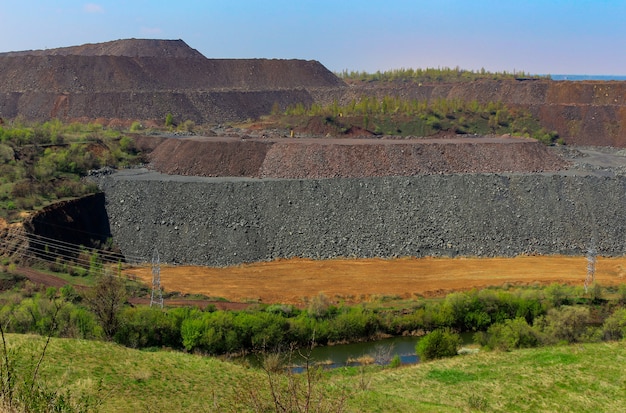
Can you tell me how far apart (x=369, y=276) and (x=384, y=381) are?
21062 millimetres

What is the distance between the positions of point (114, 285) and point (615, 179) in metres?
46.2

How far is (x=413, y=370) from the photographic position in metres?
27.8

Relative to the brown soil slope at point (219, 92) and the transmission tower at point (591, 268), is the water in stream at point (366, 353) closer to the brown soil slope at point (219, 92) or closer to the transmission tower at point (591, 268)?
the transmission tower at point (591, 268)

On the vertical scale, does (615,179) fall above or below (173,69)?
below

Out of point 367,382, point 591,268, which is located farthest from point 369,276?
point 367,382

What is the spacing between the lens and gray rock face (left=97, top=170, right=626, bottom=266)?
5166 centimetres

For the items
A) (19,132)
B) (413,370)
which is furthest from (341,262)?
(19,132)

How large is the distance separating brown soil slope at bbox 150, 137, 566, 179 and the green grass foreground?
34.3 meters

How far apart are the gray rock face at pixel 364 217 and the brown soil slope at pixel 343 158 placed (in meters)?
3.38

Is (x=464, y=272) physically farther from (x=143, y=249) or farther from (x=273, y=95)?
(x=273, y=95)

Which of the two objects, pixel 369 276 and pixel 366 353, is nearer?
pixel 366 353

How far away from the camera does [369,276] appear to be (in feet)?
154

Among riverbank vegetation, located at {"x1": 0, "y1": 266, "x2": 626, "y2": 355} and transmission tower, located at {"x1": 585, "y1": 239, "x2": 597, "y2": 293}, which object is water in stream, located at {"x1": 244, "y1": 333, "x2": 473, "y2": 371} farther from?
transmission tower, located at {"x1": 585, "y1": 239, "x2": 597, "y2": 293}

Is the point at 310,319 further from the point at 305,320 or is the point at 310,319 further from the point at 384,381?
the point at 384,381
